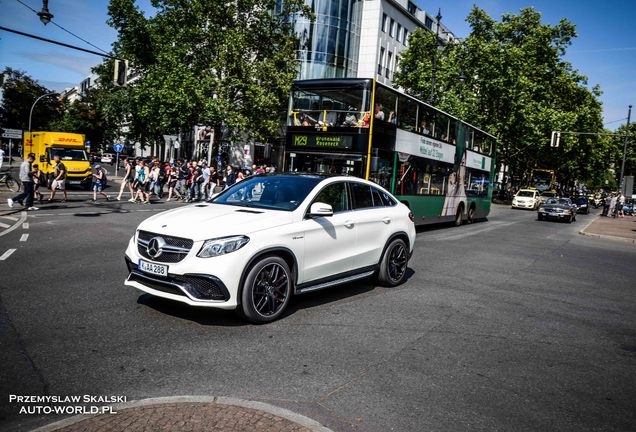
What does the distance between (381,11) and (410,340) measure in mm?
48112

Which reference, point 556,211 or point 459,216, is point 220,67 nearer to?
point 459,216

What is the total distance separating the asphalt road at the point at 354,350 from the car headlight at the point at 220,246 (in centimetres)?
81

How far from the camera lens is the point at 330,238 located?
5.84m

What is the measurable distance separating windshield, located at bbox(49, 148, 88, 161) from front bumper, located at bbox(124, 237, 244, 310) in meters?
23.4

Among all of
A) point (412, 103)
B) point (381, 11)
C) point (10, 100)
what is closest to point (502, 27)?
point (381, 11)

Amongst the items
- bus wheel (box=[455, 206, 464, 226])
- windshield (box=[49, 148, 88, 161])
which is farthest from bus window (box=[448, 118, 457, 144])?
windshield (box=[49, 148, 88, 161])

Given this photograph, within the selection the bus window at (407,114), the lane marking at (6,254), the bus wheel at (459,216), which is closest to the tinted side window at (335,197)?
the lane marking at (6,254)

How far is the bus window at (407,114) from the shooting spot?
13.3 metres

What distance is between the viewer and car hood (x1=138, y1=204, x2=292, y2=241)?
189 inches

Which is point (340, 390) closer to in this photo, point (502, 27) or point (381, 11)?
point (502, 27)

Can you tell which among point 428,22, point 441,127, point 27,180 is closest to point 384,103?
point 441,127

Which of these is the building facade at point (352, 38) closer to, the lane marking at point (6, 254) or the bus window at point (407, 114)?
the bus window at point (407, 114)

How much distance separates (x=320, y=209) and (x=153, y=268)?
1913 mm

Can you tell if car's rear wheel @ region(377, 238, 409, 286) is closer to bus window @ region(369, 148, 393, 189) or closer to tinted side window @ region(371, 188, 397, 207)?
tinted side window @ region(371, 188, 397, 207)
